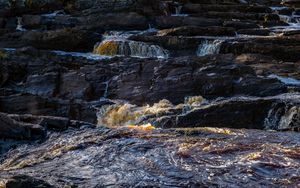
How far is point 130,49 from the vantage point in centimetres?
2709

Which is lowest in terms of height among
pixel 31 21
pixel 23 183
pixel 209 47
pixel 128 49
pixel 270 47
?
pixel 128 49

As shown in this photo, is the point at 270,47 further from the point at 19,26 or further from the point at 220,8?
the point at 19,26

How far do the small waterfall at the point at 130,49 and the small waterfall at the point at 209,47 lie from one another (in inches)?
74.5

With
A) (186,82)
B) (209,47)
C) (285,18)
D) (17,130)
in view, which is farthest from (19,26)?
(17,130)

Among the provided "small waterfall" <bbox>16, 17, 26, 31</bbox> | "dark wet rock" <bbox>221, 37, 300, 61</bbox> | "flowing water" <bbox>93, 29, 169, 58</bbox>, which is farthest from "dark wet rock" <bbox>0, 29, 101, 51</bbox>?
"dark wet rock" <bbox>221, 37, 300, 61</bbox>

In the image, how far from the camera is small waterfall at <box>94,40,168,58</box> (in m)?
26.7

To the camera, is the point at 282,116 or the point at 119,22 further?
the point at 119,22

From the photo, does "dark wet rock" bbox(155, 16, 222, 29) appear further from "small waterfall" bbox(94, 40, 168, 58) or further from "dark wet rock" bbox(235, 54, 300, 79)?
"dark wet rock" bbox(235, 54, 300, 79)

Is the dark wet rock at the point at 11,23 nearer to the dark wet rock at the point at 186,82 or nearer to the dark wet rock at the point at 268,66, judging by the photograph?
the dark wet rock at the point at 186,82

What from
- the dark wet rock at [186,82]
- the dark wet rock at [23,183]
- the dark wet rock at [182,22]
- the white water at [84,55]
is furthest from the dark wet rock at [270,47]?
the dark wet rock at [23,183]

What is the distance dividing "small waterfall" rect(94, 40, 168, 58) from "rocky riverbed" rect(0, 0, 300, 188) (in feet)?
0.19

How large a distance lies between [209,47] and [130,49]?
4.35 meters

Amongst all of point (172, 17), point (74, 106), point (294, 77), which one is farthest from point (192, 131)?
point (172, 17)

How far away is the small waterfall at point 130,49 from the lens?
26.7m
